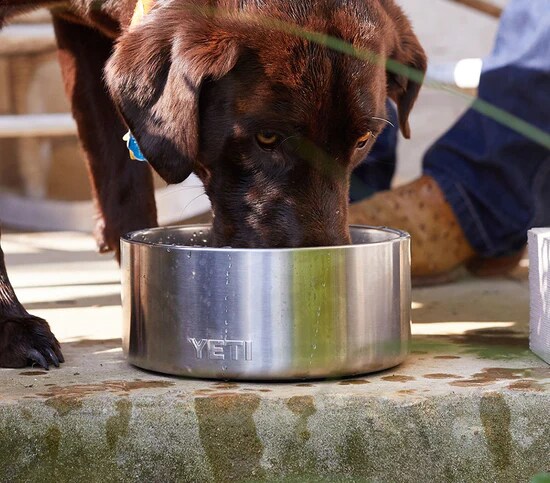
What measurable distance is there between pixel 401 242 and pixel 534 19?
1.31 metres

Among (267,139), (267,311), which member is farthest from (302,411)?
(267,139)

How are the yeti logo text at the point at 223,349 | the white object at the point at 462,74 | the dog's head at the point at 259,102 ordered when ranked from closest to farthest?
the yeti logo text at the point at 223,349, the dog's head at the point at 259,102, the white object at the point at 462,74

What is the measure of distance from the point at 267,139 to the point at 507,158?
4.08 ft

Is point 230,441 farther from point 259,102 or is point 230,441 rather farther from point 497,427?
point 259,102

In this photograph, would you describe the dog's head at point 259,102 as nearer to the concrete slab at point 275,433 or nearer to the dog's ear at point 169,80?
the dog's ear at point 169,80

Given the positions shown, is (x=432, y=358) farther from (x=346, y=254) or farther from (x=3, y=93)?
(x=3, y=93)

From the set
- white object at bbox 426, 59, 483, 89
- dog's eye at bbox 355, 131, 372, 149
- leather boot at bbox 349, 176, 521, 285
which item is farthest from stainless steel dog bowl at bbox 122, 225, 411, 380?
white object at bbox 426, 59, 483, 89

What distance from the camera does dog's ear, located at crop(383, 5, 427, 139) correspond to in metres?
2.16

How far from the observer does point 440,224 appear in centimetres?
295

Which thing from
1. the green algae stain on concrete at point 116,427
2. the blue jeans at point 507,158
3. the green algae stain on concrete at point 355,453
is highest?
the blue jeans at point 507,158

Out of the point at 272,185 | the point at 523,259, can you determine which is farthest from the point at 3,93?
the point at 272,185

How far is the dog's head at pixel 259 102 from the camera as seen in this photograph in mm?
1823

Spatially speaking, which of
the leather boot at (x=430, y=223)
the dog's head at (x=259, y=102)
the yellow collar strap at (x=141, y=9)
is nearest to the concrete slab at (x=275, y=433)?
the dog's head at (x=259, y=102)

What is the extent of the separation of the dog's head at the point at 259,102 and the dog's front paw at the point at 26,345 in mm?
357
